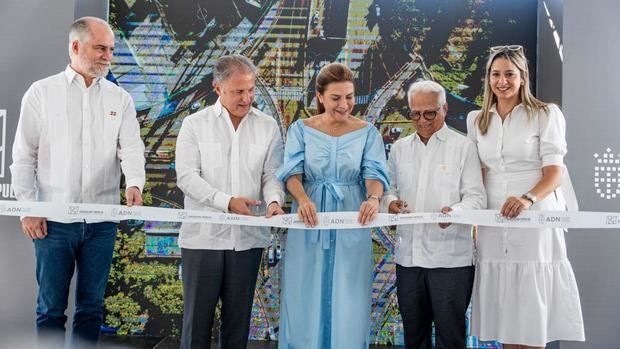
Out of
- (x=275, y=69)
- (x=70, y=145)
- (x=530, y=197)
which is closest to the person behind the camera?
(x=530, y=197)

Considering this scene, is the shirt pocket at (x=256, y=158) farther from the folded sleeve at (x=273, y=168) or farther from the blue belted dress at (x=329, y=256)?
the blue belted dress at (x=329, y=256)

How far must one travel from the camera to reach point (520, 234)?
310cm

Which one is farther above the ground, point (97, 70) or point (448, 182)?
point (97, 70)

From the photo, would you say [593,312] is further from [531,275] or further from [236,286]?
[236,286]

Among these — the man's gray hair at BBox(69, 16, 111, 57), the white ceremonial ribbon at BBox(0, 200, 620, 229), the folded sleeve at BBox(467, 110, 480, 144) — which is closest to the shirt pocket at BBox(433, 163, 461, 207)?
the white ceremonial ribbon at BBox(0, 200, 620, 229)

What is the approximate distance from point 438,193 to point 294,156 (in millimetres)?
822

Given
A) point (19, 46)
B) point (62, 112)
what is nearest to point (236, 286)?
point (62, 112)

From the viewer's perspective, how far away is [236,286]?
3123 mm

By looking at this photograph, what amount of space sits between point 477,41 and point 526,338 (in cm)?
253

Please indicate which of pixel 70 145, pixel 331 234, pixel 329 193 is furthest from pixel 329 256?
pixel 70 145

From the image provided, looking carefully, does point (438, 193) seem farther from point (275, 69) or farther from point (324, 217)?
point (275, 69)

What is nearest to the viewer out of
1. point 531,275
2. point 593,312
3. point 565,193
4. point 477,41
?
point 531,275

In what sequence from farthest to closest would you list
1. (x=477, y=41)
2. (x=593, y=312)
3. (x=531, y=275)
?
(x=477, y=41) → (x=593, y=312) → (x=531, y=275)

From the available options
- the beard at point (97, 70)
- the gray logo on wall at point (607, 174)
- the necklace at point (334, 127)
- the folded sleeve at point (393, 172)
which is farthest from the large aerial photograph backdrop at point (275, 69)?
the necklace at point (334, 127)
